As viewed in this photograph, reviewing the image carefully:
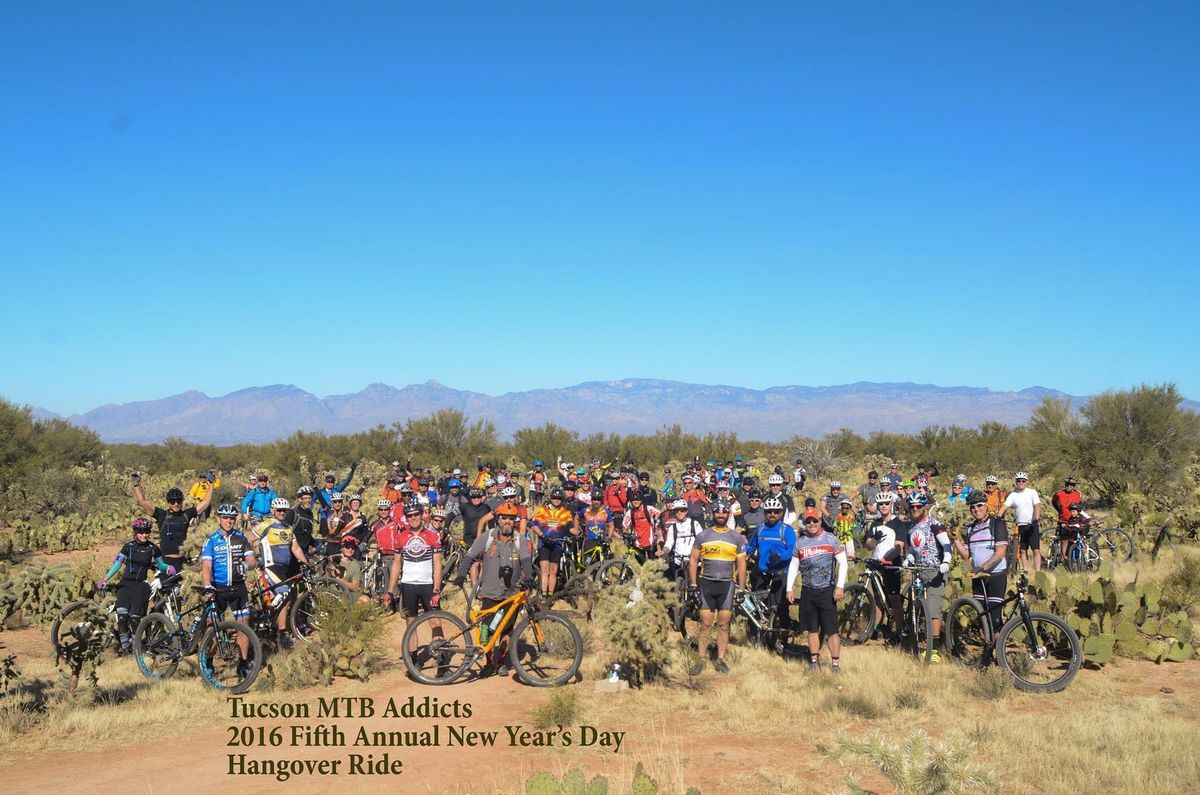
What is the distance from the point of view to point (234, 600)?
938cm

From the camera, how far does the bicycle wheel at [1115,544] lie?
16.0 metres

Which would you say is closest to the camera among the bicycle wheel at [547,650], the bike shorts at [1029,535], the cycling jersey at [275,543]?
the bicycle wheel at [547,650]

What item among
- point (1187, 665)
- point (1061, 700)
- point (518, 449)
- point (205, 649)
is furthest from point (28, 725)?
point (518, 449)

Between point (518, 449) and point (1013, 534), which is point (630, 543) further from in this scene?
point (518, 449)

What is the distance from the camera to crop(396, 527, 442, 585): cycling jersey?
977 centimetres

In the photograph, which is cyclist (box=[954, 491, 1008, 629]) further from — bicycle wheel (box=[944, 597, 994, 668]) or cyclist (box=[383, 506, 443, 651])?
cyclist (box=[383, 506, 443, 651])

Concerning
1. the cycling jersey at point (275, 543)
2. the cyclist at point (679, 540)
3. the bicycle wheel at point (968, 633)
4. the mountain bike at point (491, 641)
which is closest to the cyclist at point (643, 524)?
the cyclist at point (679, 540)

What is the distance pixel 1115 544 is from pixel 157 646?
54.6ft

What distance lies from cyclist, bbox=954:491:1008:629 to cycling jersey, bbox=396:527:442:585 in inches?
245

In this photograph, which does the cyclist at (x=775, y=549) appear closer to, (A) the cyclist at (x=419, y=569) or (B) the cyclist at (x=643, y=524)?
(B) the cyclist at (x=643, y=524)

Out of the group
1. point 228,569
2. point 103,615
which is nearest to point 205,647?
point 228,569

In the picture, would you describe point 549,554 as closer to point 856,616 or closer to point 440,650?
point 440,650

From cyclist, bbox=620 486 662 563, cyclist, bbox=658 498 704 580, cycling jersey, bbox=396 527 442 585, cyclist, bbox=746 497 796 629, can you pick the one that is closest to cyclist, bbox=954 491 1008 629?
cyclist, bbox=746 497 796 629

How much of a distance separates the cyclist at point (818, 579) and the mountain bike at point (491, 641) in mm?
2656
